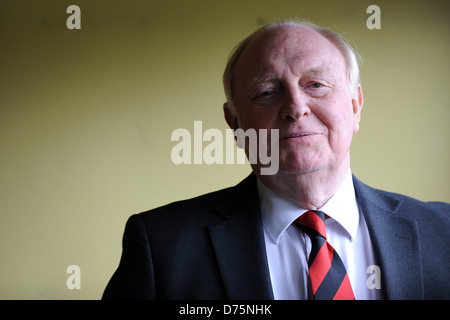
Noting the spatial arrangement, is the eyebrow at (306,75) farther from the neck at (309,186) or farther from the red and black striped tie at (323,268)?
the red and black striped tie at (323,268)

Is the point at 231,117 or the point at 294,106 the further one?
the point at 231,117

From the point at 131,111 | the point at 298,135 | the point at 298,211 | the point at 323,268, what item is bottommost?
the point at 323,268

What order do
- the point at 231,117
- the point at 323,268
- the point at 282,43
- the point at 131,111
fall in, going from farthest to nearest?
the point at 131,111, the point at 231,117, the point at 282,43, the point at 323,268

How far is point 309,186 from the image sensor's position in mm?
1091

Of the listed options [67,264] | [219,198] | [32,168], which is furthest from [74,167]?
[219,198]

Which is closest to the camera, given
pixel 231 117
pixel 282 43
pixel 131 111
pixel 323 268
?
pixel 323 268

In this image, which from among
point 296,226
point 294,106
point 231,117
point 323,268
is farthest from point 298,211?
point 231,117

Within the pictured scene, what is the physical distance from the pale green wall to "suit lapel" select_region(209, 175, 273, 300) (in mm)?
1631

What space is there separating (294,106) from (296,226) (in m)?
0.28

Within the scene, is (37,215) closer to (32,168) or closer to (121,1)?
(32,168)

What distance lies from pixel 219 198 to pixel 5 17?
2433 millimetres

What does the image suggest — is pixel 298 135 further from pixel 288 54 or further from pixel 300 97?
pixel 288 54

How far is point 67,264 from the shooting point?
285 cm

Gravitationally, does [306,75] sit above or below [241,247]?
above
